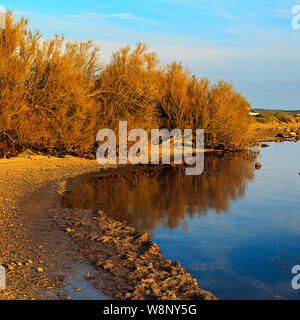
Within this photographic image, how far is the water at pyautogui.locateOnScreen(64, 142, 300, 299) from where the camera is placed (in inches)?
242

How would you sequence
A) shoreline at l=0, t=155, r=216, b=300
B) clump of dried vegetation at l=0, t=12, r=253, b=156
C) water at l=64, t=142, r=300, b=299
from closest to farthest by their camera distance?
shoreline at l=0, t=155, r=216, b=300 → water at l=64, t=142, r=300, b=299 → clump of dried vegetation at l=0, t=12, r=253, b=156

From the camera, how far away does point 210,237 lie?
8039 mm

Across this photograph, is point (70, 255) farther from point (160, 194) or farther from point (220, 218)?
point (160, 194)

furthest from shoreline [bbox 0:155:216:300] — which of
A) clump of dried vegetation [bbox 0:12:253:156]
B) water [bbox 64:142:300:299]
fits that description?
clump of dried vegetation [bbox 0:12:253:156]

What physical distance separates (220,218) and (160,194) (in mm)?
2942

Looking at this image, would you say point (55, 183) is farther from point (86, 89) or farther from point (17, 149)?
point (86, 89)

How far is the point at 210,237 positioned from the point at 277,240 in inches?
54.5

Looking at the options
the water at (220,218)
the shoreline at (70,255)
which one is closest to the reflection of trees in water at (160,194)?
the water at (220,218)

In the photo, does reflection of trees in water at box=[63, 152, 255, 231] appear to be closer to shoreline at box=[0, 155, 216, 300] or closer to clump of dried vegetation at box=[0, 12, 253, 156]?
shoreline at box=[0, 155, 216, 300]

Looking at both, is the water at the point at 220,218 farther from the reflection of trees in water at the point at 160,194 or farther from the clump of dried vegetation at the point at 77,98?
the clump of dried vegetation at the point at 77,98

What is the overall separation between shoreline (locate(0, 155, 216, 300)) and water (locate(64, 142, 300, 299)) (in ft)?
1.61

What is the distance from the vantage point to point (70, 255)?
20.6 ft

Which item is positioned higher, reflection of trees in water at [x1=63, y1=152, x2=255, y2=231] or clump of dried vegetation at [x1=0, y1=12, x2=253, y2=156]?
clump of dried vegetation at [x1=0, y1=12, x2=253, y2=156]

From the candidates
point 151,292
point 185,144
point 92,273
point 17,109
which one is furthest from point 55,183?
point 185,144
